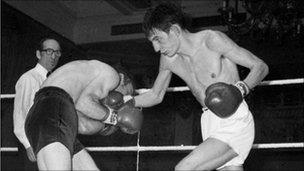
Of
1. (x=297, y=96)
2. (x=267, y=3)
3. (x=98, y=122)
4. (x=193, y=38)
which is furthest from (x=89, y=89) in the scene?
(x=297, y=96)

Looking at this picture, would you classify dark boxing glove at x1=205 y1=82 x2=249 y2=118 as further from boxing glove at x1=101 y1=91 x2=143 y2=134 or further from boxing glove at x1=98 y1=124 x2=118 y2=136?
boxing glove at x1=98 y1=124 x2=118 y2=136

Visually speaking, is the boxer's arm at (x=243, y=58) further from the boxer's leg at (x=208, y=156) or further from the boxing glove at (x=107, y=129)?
the boxing glove at (x=107, y=129)

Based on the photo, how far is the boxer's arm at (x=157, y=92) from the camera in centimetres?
206

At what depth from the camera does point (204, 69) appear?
1.83m

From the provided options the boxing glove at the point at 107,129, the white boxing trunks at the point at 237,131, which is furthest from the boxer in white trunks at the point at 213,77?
the boxing glove at the point at 107,129

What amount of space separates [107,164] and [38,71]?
3264 millimetres

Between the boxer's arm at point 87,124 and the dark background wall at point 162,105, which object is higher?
the boxer's arm at point 87,124

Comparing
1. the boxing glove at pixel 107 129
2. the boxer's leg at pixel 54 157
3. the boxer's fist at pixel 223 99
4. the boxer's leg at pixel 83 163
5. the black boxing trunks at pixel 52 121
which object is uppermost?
the boxer's fist at pixel 223 99

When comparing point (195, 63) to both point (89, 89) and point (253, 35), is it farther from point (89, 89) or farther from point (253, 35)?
point (253, 35)

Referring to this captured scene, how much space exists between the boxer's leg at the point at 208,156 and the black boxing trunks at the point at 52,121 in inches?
16.7

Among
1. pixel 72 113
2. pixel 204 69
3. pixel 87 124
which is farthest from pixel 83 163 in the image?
pixel 204 69

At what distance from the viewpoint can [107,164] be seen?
18.5ft

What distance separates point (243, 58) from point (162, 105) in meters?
5.20

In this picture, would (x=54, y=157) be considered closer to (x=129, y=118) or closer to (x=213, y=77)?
(x=129, y=118)
